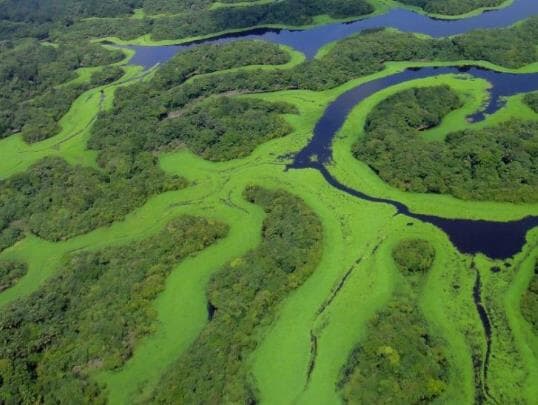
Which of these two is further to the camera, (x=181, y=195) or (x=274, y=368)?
(x=181, y=195)

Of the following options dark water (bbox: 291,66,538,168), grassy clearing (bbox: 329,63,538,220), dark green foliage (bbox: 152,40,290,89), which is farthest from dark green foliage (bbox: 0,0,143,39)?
grassy clearing (bbox: 329,63,538,220)

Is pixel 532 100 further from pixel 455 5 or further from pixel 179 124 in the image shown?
pixel 179 124

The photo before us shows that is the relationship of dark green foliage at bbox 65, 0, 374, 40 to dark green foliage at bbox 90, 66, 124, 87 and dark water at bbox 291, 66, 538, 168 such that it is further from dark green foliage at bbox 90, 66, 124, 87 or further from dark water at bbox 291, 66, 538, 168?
dark water at bbox 291, 66, 538, 168

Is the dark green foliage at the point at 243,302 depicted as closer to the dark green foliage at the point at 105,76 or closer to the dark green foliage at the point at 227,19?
the dark green foliage at the point at 105,76

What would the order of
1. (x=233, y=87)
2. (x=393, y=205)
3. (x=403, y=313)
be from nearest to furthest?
(x=403, y=313)
(x=393, y=205)
(x=233, y=87)

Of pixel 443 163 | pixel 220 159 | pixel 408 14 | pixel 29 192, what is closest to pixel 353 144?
pixel 443 163

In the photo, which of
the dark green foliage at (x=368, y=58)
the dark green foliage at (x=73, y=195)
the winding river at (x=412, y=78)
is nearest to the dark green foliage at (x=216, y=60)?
the dark green foliage at (x=368, y=58)

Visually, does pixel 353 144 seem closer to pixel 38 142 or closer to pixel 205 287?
pixel 205 287
